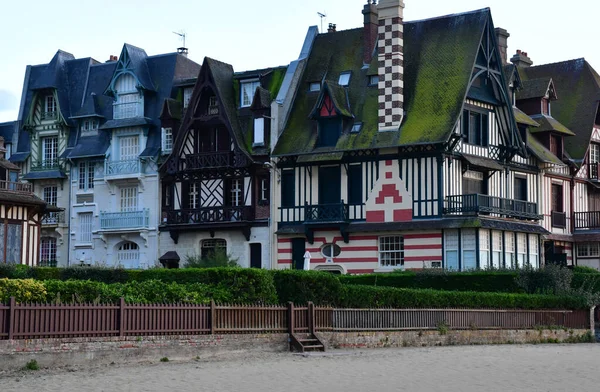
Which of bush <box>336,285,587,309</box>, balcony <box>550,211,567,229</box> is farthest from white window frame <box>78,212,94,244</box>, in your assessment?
bush <box>336,285,587,309</box>

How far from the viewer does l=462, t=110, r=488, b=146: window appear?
149ft

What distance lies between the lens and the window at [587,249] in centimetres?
5281

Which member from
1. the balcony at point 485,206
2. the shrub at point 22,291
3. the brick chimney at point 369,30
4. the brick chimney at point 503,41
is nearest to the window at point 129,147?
the brick chimney at point 369,30

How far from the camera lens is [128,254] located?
51.5m

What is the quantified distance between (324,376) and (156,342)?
16.4 ft

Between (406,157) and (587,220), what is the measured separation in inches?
503

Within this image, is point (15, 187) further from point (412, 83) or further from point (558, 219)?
point (558, 219)

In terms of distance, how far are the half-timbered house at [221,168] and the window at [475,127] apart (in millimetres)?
8561

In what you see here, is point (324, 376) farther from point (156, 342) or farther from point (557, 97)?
point (557, 97)

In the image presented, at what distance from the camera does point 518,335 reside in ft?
114

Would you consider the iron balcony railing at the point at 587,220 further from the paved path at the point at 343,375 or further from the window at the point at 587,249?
the paved path at the point at 343,375

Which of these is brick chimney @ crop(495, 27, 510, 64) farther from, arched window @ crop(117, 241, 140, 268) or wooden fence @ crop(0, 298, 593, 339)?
wooden fence @ crop(0, 298, 593, 339)

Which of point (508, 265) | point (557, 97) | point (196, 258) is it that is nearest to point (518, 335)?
point (508, 265)

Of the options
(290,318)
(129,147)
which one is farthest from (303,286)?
(129,147)
